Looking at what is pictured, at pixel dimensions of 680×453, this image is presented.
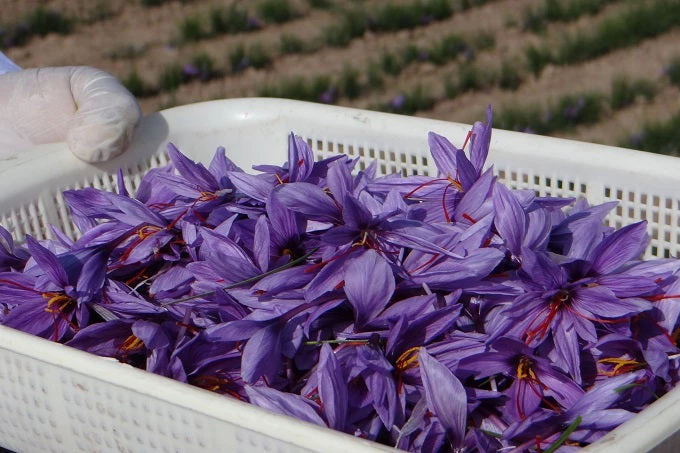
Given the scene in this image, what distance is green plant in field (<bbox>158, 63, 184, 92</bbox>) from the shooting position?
2.91 metres

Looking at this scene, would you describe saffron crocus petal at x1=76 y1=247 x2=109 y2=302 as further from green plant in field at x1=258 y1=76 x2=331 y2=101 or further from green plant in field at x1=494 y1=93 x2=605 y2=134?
green plant in field at x1=258 y1=76 x2=331 y2=101

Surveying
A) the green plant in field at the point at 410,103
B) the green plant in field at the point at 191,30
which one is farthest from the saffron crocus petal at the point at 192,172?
the green plant in field at the point at 191,30

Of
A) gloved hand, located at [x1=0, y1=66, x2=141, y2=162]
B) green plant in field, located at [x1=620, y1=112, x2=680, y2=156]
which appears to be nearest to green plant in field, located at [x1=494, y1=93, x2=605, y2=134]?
green plant in field, located at [x1=620, y1=112, x2=680, y2=156]

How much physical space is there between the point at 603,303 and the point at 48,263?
0.51 metres

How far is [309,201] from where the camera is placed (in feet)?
2.97

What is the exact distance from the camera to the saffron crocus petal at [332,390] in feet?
2.56

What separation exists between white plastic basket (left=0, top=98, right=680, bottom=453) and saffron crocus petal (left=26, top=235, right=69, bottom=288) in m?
0.10

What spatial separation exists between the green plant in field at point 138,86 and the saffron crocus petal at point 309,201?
2.02 metres

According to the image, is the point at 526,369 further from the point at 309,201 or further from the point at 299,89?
the point at 299,89

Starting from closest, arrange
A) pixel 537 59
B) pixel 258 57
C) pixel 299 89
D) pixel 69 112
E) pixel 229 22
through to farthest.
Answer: pixel 69 112
pixel 299 89
pixel 537 59
pixel 258 57
pixel 229 22

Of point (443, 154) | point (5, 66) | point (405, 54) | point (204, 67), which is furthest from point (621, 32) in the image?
point (443, 154)

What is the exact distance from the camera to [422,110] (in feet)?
8.66

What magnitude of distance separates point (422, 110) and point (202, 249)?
178 cm

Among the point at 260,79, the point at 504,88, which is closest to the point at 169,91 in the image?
the point at 260,79
